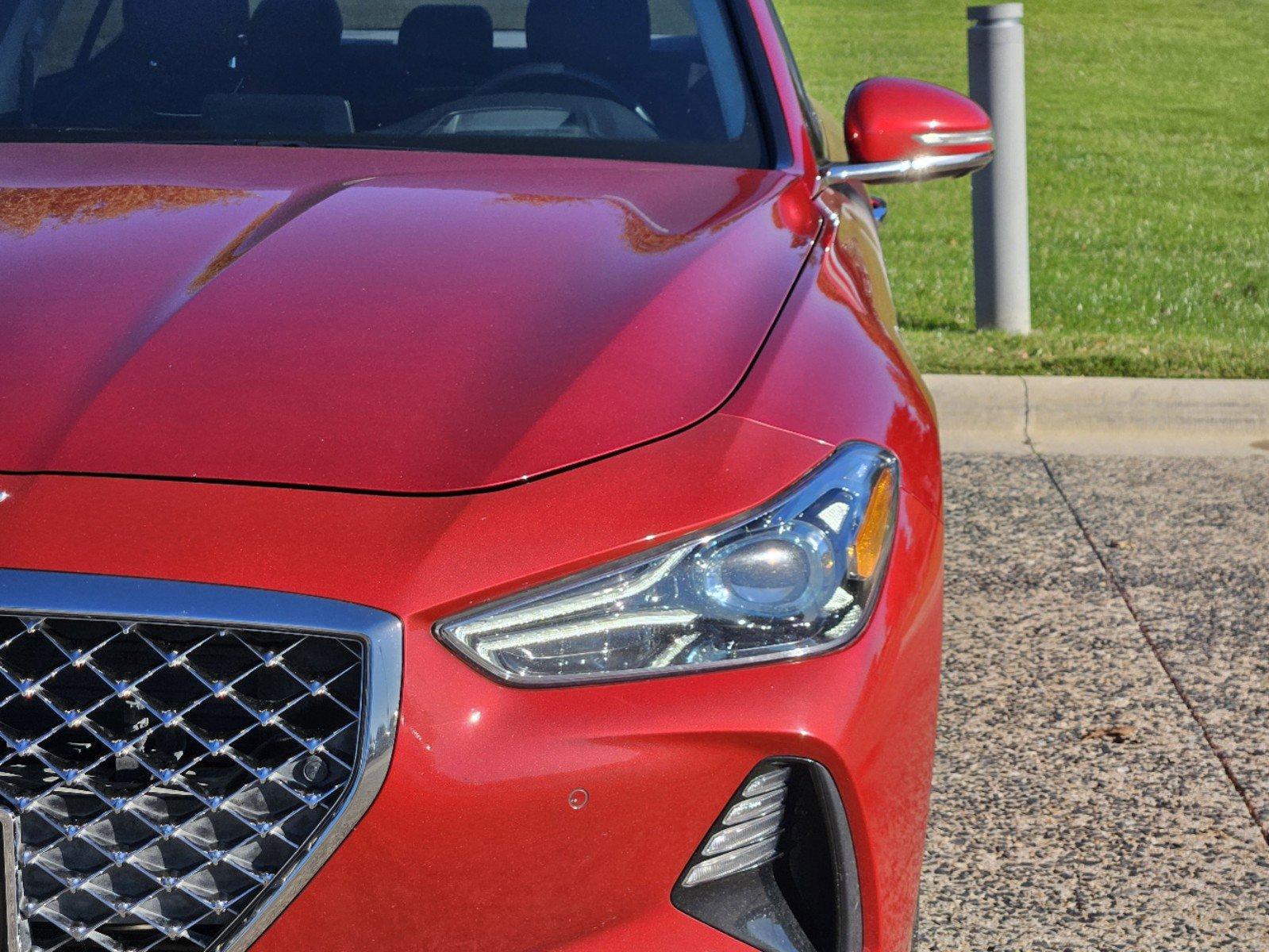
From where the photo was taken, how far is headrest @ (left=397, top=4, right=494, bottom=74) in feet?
10.1

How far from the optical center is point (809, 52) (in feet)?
61.6

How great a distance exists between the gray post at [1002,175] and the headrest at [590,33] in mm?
3098

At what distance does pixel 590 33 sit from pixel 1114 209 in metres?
7.01

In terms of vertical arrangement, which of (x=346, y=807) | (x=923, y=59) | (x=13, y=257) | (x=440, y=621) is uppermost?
(x=13, y=257)

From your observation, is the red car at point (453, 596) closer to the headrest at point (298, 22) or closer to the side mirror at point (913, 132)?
the side mirror at point (913, 132)

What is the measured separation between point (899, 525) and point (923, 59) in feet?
56.7

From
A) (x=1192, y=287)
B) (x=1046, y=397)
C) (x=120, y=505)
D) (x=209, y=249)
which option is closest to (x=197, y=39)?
(x=209, y=249)

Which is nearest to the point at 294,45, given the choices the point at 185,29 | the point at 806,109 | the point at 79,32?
the point at 185,29

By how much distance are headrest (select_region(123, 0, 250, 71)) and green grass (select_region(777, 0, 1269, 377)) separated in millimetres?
3232

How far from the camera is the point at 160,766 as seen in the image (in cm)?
150

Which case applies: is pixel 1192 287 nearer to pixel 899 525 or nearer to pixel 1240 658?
pixel 1240 658

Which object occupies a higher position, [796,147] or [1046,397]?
[796,147]

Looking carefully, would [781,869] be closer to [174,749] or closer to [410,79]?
[174,749]

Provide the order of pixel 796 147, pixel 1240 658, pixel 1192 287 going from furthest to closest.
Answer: pixel 1192 287
pixel 1240 658
pixel 796 147
